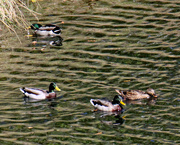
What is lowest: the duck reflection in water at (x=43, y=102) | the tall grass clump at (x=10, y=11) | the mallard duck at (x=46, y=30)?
the duck reflection in water at (x=43, y=102)

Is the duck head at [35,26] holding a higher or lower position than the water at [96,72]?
higher

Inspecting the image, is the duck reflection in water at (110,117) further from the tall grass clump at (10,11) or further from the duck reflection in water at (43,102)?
the tall grass clump at (10,11)

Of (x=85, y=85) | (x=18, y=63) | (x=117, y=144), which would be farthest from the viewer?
(x=18, y=63)

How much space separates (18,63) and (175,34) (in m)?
6.74

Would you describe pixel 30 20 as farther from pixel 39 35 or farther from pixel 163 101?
pixel 163 101

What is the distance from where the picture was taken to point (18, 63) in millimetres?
16734

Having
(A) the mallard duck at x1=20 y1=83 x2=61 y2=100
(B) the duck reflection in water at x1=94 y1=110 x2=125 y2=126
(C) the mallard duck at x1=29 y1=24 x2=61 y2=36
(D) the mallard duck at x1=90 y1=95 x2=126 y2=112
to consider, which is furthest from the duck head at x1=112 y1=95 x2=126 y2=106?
(C) the mallard duck at x1=29 y1=24 x2=61 y2=36

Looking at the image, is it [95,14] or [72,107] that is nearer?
[72,107]

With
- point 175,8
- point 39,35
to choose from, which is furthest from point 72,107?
point 175,8

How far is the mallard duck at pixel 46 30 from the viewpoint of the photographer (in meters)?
19.8

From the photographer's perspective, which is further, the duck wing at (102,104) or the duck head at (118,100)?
the duck head at (118,100)

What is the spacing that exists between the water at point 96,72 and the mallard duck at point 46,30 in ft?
1.71

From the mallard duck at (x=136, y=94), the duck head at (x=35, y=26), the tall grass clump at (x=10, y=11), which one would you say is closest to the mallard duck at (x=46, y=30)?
the duck head at (x=35, y=26)

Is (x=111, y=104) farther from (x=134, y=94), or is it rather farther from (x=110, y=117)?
(x=134, y=94)
